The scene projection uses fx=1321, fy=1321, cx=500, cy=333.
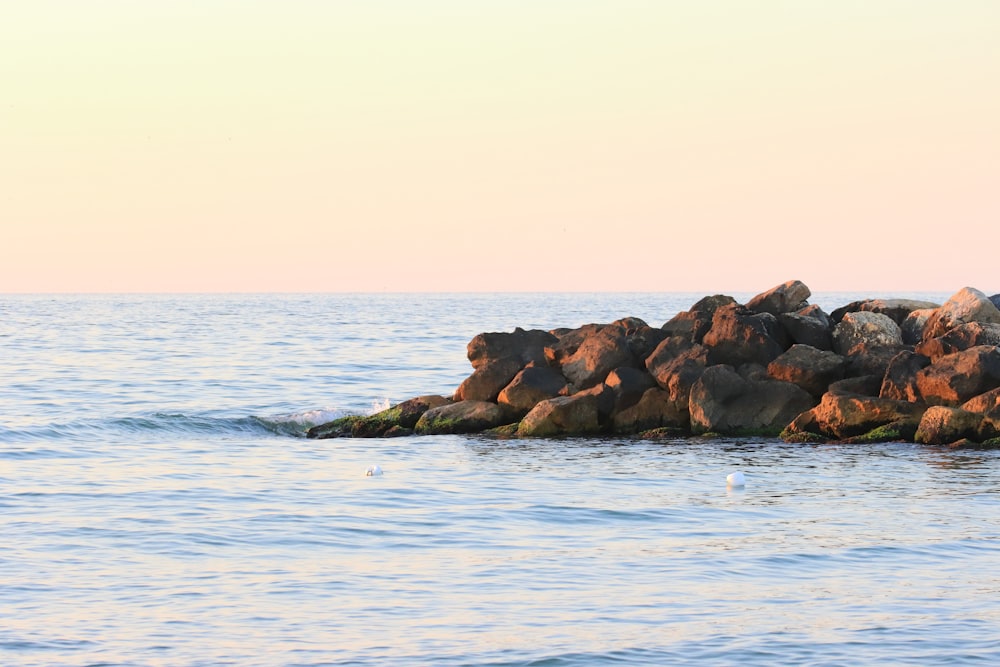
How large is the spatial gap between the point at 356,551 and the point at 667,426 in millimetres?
13198

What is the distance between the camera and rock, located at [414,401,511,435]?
29.4 m

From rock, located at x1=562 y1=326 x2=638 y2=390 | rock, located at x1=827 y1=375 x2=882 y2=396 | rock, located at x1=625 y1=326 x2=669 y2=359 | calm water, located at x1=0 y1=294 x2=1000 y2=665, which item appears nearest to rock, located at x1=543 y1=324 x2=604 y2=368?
rock, located at x1=562 y1=326 x2=638 y2=390

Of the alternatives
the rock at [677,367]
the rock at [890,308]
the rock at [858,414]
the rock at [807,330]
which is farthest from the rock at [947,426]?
the rock at [890,308]

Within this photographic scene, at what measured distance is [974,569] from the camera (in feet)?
48.9

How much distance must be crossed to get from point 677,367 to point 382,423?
6997 mm

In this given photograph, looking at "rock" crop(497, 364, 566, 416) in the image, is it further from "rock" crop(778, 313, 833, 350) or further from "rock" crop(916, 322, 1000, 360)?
"rock" crop(916, 322, 1000, 360)

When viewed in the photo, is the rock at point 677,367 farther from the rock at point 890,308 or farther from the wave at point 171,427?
the wave at point 171,427

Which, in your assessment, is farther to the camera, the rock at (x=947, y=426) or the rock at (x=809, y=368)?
the rock at (x=809, y=368)

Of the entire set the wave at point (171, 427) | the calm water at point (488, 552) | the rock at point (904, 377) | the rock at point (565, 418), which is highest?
the rock at point (904, 377)

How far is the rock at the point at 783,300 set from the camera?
106 feet

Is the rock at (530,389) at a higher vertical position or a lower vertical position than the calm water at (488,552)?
higher

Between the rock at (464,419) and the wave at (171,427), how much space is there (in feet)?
11.5

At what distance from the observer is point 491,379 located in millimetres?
30297

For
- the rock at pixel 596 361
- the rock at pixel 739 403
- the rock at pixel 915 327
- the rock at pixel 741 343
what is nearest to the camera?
the rock at pixel 739 403
